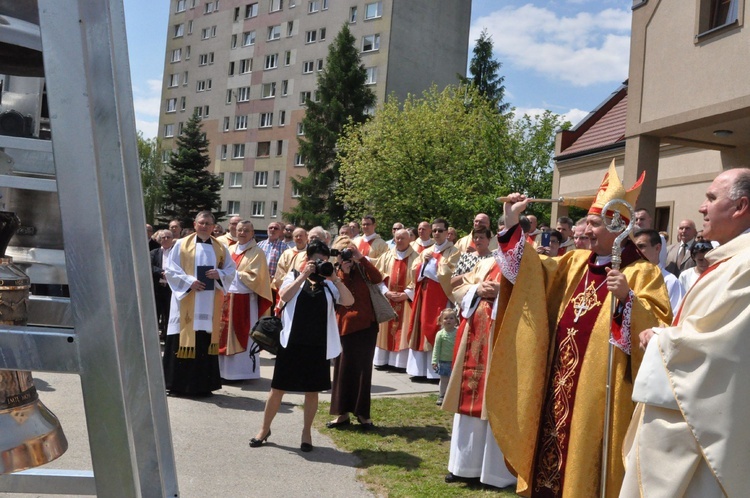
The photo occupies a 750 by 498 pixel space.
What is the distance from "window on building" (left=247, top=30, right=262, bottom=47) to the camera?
2213 inches

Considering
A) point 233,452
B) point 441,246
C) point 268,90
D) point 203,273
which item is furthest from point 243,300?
point 268,90

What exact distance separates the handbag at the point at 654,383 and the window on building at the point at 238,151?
5483 centimetres

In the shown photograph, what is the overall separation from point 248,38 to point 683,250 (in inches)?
Result: 2070

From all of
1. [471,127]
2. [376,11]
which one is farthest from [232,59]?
[471,127]

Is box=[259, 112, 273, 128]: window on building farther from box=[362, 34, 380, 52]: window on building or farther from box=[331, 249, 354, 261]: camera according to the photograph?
box=[331, 249, 354, 261]: camera

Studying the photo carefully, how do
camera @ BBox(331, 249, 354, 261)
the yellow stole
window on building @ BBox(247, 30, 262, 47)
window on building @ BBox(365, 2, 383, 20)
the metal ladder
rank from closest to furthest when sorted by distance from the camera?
the metal ladder
camera @ BBox(331, 249, 354, 261)
the yellow stole
window on building @ BBox(365, 2, 383, 20)
window on building @ BBox(247, 30, 262, 47)

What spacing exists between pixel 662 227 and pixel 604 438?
13564 mm

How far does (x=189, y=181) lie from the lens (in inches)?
1788

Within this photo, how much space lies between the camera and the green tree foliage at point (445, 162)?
35.0 m

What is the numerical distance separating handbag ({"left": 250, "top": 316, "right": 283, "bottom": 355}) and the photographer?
38.4 inches

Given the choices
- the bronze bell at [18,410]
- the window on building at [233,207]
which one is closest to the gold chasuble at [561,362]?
the bronze bell at [18,410]

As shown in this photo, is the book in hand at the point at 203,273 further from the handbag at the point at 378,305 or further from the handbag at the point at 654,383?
the handbag at the point at 654,383

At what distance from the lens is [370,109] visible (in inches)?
1917

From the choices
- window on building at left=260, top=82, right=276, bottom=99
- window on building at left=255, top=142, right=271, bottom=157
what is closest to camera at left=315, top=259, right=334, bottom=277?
window on building at left=255, top=142, right=271, bottom=157
